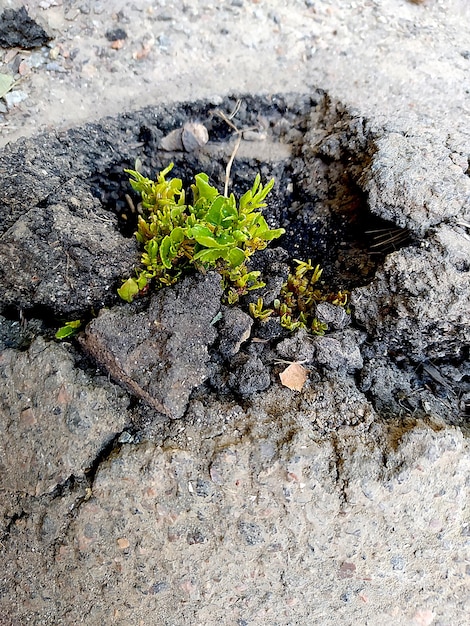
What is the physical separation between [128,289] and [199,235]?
0.45 meters

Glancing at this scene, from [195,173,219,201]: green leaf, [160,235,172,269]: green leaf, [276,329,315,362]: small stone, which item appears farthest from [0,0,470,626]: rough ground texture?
[195,173,219,201]: green leaf

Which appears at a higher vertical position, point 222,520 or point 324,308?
Answer: point 324,308

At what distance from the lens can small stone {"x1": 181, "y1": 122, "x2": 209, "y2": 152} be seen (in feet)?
9.10

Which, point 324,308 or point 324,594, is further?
point 324,308

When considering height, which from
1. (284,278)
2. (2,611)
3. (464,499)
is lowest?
(2,611)

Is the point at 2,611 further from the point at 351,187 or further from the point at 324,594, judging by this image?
the point at 351,187

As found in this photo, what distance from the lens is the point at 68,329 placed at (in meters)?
2.30

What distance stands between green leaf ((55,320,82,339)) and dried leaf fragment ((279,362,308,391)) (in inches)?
37.0

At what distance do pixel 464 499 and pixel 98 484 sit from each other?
149 cm

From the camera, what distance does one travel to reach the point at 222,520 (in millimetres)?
2053

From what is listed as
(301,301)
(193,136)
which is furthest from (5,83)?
(301,301)

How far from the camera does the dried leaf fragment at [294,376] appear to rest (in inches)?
88.4

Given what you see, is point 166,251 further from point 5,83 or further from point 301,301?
point 5,83

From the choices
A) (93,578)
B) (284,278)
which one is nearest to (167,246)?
(284,278)
